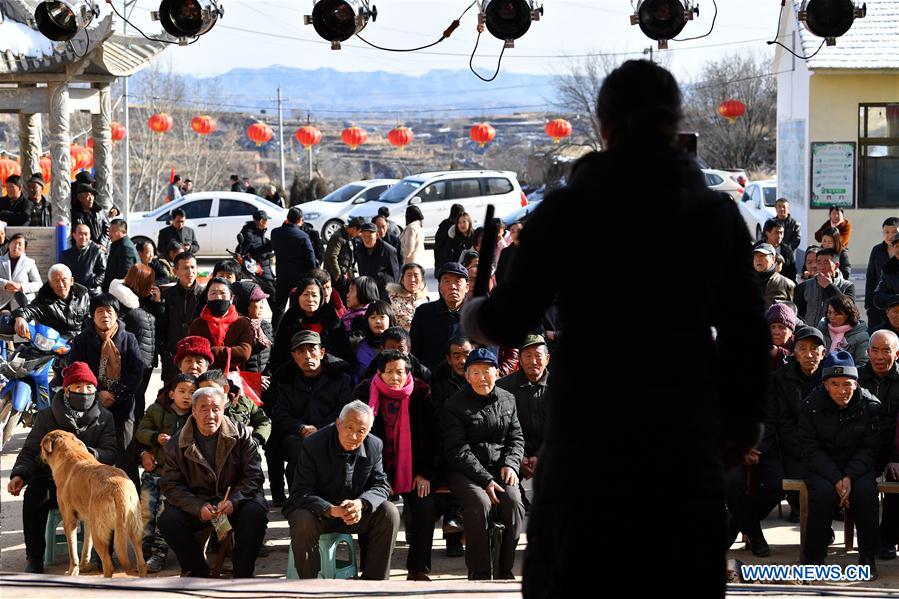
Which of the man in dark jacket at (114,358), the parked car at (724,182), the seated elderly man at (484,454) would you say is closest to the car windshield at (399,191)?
the parked car at (724,182)

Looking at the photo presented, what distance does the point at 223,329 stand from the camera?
A: 870cm

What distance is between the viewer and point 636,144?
2.58 m

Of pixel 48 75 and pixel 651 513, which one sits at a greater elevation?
pixel 48 75

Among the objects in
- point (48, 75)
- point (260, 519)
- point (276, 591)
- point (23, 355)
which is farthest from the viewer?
point (48, 75)

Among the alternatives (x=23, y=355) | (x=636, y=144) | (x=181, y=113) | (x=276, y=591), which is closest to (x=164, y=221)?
(x=23, y=355)

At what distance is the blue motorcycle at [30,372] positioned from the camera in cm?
920

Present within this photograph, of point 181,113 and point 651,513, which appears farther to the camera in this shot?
point 181,113

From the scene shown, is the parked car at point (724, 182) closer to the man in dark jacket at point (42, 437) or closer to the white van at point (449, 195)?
the white van at point (449, 195)

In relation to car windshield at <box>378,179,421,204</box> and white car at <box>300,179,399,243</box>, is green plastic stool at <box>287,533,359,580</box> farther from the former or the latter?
car windshield at <box>378,179,421,204</box>

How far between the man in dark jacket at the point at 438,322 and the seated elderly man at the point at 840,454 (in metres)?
2.63

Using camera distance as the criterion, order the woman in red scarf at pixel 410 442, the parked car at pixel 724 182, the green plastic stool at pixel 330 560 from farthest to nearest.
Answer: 1. the parked car at pixel 724 182
2. the woman in red scarf at pixel 410 442
3. the green plastic stool at pixel 330 560

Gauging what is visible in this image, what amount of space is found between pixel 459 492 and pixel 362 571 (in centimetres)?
71

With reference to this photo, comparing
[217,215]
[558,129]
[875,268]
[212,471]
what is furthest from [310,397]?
[558,129]

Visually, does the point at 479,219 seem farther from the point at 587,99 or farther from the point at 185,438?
the point at 587,99
